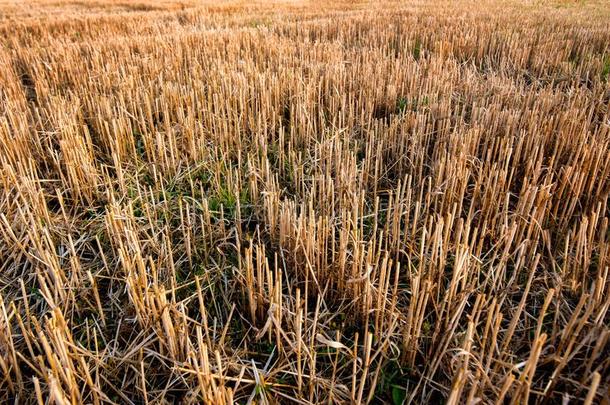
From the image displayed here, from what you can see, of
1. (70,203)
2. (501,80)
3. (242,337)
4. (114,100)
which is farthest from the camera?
(501,80)

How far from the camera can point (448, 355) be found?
1.46 m

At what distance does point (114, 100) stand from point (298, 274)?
2.77 m

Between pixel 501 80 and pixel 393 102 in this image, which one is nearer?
pixel 393 102

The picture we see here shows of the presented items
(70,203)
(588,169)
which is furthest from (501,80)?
(70,203)

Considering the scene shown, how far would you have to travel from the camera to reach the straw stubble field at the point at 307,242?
138 centimetres

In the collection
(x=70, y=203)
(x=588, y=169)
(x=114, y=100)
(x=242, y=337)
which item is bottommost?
(x=242, y=337)

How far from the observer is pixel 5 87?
3975 millimetres

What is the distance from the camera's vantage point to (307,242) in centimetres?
177

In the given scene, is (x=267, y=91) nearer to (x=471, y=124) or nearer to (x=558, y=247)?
(x=471, y=124)

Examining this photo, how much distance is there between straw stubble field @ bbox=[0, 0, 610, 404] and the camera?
4.51 ft

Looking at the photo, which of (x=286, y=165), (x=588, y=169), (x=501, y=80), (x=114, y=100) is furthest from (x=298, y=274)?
(x=501, y=80)

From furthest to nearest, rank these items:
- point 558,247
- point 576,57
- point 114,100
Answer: point 576,57 < point 114,100 < point 558,247

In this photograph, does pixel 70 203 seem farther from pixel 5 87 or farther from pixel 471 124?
pixel 471 124

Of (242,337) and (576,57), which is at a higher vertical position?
(576,57)
